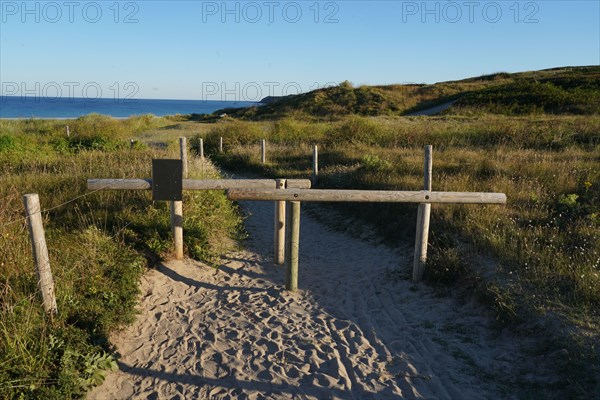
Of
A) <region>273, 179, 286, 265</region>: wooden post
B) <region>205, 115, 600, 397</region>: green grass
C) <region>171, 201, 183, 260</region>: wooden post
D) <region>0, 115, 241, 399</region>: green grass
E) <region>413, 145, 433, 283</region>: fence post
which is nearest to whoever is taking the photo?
<region>0, 115, 241, 399</region>: green grass

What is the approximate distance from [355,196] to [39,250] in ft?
12.1

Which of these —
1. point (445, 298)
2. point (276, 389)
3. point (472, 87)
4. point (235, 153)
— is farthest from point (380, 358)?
point (472, 87)

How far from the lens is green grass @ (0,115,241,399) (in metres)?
4.11

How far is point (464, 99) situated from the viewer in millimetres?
39312

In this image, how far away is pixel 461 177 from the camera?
33.9 feet

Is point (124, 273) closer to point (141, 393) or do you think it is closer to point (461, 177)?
point (141, 393)

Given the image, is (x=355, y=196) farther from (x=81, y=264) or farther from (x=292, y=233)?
(x=81, y=264)

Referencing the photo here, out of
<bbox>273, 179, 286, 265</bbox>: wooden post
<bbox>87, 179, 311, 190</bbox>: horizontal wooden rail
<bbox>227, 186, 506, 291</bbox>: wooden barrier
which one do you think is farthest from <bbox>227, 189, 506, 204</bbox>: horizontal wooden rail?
<bbox>273, 179, 286, 265</bbox>: wooden post

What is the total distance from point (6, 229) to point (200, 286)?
8.27ft

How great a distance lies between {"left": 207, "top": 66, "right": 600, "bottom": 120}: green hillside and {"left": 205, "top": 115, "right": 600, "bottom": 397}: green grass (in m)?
16.8

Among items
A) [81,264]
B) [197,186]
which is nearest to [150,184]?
[197,186]

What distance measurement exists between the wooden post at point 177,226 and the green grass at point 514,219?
3756mm

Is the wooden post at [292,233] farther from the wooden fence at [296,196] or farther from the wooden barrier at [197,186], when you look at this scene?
the wooden barrier at [197,186]

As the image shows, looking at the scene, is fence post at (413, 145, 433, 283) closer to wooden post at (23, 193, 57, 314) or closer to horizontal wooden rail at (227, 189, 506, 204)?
horizontal wooden rail at (227, 189, 506, 204)
